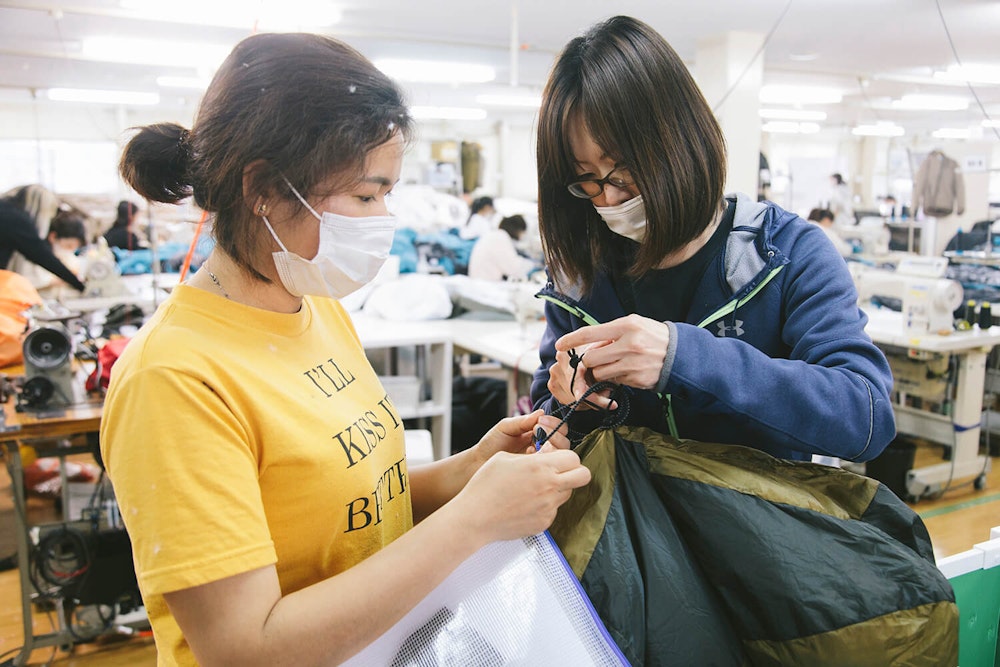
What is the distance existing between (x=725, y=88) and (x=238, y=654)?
6.86m

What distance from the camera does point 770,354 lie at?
1084mm

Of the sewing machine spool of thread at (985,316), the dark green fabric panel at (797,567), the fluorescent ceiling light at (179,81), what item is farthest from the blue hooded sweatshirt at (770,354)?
the fluorescent ceiling light at (179,81)

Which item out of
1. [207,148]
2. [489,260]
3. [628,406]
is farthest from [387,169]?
[489,260]

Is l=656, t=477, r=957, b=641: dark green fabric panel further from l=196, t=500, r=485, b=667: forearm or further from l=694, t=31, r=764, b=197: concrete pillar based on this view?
l=694, t=31, r=764, b=197: concrete pillar

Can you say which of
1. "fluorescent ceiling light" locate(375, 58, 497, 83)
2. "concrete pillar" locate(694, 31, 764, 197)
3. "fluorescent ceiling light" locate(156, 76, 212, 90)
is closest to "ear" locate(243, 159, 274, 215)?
"fluorescent ceiling light" locate(375, 58, 497, 83)

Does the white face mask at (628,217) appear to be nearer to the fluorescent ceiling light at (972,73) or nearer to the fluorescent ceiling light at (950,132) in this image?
the fluorescent ceiling light at (972,73)

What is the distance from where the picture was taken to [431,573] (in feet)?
2.72

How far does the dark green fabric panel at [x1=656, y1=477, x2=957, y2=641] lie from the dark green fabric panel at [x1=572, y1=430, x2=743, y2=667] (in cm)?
3

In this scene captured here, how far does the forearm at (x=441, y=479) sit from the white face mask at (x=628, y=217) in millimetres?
434

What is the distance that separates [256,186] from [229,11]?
4.74 m

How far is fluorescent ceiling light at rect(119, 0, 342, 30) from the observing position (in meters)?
4.76

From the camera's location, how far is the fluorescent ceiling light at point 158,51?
6098mm

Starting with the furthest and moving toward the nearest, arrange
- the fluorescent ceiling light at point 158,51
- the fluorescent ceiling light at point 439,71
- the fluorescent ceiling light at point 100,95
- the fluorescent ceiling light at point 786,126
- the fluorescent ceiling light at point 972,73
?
the fluorescent ceiling light at point 786,126 → the fluorescent ceiling light at point 100,95 → the fluorescent ceiling light at point 972,73 → the fluorescent ceiling light at point 439,71 → the fluorescent ceiling light at point 158,51

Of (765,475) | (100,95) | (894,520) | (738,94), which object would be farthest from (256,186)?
(100,95)
